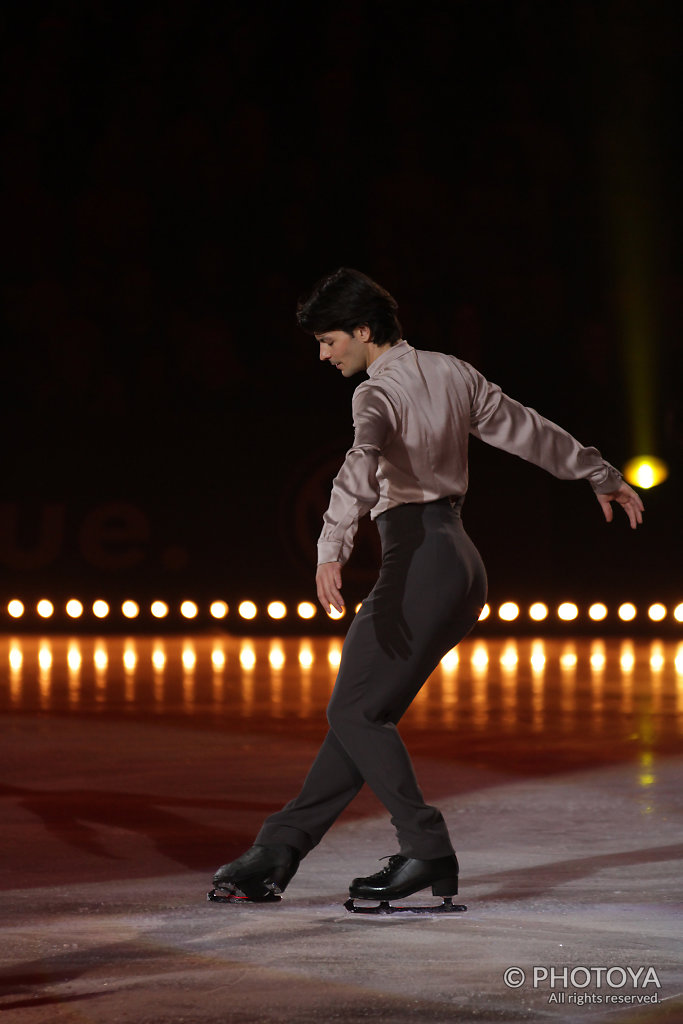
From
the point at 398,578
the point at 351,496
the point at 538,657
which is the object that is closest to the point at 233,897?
the point at 398,578

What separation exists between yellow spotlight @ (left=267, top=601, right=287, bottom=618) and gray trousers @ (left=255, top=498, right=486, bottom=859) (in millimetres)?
7581

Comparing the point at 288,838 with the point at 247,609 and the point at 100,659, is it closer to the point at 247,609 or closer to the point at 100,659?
the point at 100,659

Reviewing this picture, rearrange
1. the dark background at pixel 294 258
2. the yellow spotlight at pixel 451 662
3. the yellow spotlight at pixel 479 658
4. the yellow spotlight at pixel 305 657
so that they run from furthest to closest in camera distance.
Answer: the dark background at pixel 294 258
the yellow spotlight at pixel 305 657
the yellow spotlight at pixel 479 658
the yellow spotlight at pixel 451 662

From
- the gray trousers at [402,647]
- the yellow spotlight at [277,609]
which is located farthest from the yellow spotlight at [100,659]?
the gray trousers at [402,647]

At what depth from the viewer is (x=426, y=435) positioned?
3.22 m

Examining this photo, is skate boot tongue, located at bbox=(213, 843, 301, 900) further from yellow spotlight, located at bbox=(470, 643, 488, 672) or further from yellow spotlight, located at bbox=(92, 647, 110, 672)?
yellow spotlight, located at bbox=(92, 647, 110, 672)

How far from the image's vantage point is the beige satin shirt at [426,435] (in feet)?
10.1

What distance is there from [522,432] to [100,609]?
8.05 m

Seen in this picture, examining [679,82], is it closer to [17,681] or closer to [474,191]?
[474,191]

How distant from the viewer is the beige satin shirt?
308cm

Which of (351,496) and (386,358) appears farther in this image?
(386,358)

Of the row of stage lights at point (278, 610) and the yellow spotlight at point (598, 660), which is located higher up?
the row of stage lights at point (278, 610)

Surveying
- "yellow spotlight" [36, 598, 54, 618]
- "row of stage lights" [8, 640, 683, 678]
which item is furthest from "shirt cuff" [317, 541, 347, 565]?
"yellow spotlight" [36, 598, 54, 618]

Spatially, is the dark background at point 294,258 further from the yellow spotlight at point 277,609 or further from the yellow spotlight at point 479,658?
the yellow spotlight at point 479,658
